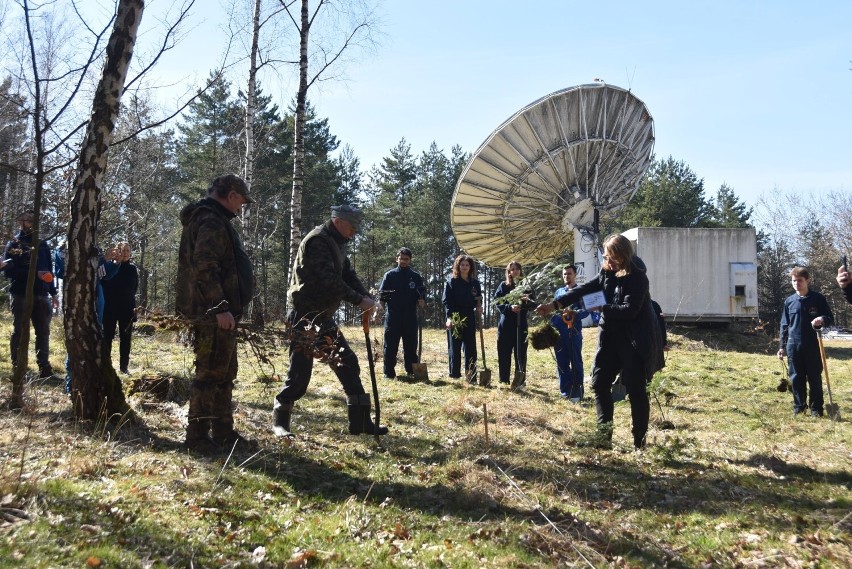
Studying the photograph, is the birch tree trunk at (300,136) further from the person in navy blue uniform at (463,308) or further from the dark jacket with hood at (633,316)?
the dark jacket with hood at (633,316)

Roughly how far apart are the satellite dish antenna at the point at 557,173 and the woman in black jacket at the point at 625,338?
12.4m

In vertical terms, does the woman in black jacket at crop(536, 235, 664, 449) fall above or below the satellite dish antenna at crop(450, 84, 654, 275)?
below

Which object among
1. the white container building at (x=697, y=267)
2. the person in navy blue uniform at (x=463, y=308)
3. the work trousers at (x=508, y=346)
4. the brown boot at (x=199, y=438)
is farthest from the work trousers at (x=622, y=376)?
the white container building at (x=697, y=267)

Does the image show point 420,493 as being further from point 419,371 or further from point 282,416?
point 419,371

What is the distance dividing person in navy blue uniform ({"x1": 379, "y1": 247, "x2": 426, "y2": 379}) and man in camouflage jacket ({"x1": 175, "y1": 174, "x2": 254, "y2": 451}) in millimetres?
5298

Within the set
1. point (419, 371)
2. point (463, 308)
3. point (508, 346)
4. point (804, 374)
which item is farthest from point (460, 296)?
point (804, 374)

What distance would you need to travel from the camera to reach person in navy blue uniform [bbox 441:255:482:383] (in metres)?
10.5

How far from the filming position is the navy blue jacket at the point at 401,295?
1043 cm

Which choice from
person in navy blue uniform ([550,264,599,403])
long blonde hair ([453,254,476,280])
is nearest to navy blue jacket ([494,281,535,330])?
long blonde hair ([453,254,476,280])

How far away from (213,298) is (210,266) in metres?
0.24

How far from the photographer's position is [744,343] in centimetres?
2147

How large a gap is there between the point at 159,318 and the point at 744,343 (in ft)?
69.1

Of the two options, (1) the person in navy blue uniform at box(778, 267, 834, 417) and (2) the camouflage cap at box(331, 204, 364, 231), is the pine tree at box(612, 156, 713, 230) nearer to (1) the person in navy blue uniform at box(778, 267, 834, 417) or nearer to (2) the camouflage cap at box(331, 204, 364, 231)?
(1) the person in navy blue uniform at box(778, 267, 834, 417)

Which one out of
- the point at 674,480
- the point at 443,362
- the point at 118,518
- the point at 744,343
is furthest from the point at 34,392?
the point at 744,343
